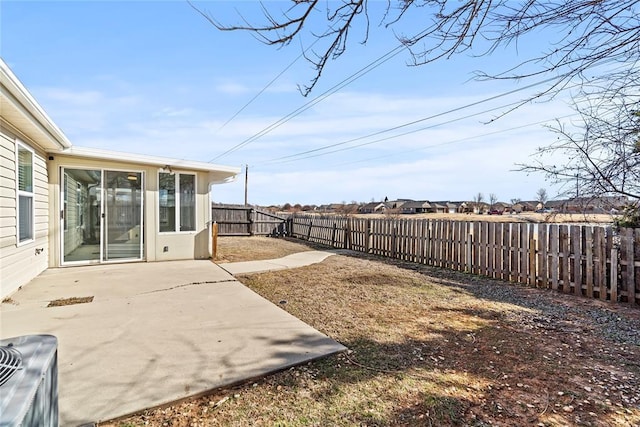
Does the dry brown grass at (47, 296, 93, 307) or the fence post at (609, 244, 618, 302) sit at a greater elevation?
the fence post at (609, 244, 618, 302)

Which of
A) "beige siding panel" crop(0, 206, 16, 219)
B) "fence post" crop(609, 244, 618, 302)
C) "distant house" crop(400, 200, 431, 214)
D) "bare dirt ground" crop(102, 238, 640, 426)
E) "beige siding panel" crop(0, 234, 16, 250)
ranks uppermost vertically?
"distant house" crop(400, 200, 431, 214)

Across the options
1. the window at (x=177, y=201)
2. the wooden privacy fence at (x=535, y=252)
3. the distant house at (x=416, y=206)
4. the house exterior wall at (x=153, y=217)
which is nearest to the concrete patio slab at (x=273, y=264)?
the house exterior wall at (x=153, y=217)

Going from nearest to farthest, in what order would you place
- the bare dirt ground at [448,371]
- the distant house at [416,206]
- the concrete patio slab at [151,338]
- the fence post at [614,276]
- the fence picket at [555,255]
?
the bare dirt ground at [448,371] → the concrete patio slab at [151,338] → the fence post at [614,276] → the fence picket at [555,255] → the distant house at [416,206]

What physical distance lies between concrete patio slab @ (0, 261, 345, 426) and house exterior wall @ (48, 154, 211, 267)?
1806 mm

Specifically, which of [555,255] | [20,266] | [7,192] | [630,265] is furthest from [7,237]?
[630,265]

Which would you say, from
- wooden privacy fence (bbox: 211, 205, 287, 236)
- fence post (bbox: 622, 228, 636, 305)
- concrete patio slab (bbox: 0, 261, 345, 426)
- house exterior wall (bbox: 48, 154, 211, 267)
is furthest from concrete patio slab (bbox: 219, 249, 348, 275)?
wooden privacy fence (bbox: 211, 205, 287, 236)

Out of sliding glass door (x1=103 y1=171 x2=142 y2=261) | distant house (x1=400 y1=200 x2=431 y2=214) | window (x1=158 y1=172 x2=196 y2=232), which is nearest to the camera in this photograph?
sliding glass door (x1=103 y1=171 x2=142 y2=261)

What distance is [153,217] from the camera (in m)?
7.52

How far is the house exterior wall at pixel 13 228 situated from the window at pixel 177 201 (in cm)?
228

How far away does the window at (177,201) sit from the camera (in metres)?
7.70

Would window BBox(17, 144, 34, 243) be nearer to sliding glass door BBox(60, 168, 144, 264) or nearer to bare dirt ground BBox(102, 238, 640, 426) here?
sliding glass door BBox(60, 168, 144, 264)

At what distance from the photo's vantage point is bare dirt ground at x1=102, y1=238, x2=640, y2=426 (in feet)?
6.64

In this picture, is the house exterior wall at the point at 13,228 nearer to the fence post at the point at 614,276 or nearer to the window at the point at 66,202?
the window at the point at 66,202

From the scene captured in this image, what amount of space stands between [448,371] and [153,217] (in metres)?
7.09
